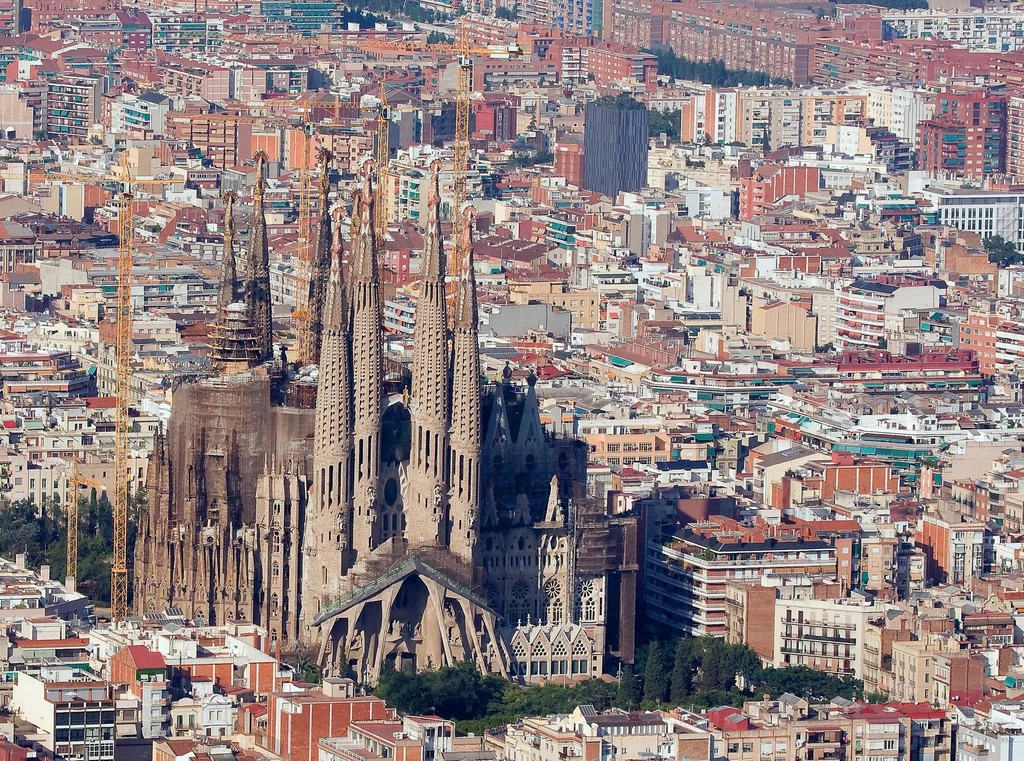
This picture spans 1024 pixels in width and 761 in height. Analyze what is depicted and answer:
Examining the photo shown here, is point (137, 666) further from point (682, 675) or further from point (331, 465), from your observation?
point (682, 675)


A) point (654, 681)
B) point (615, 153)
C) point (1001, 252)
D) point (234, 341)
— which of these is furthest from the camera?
point (615, 153)

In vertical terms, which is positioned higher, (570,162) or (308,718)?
(308,718)

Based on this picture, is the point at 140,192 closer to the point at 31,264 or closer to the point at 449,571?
the point at 31,264

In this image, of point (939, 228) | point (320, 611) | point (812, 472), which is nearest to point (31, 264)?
point (939, 228)

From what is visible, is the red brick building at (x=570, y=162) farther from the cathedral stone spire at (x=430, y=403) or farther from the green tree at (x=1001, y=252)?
the cathedral stone spire at (x=430, y=403)

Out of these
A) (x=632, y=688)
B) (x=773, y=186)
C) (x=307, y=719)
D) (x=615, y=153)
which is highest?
(x=307, y=719)

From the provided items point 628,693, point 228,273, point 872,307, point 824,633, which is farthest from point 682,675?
point 872,307

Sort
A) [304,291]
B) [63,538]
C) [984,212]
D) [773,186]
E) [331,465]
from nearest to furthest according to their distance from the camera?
1. [331,465]
2. [63,538]
3. [304,291]
4. [984,212]
5. [773,186]
